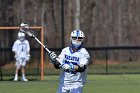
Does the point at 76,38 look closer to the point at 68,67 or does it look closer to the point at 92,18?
the point at 68,67

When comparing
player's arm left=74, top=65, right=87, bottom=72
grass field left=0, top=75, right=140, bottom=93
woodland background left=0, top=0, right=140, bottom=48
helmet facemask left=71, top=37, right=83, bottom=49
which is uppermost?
woodland background left=0, top=0, right=140, bottom=48

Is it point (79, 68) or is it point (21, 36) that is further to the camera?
point (21, 36)

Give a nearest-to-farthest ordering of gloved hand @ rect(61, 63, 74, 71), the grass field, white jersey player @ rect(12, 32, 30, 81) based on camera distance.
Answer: gloved hand @ rect(61, 63, 74, 71) < the grass field < white jersey player @ rect(12, 32, 30, 81)

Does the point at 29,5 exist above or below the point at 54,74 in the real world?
above

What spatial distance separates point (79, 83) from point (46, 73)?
1256 centimetres

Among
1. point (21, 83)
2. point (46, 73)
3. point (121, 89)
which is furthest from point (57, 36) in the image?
point (121, 89)

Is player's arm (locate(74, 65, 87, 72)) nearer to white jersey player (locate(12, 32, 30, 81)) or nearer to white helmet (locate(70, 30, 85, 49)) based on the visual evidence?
white helmet (locate(70, 30, 85, 49))

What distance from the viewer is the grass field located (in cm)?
1716

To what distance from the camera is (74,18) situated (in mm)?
28797

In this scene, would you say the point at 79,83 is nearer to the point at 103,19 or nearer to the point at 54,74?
the point at 54,74

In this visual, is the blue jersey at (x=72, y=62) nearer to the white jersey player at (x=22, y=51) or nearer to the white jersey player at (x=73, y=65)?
the white jersey player at (x=73, y=65)

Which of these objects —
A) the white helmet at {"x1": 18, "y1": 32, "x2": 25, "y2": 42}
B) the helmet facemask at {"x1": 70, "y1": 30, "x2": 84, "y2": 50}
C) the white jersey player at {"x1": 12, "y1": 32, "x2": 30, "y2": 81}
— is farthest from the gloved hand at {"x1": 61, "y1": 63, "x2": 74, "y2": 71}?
the white jersey player at {"x1": 12, "y1": 32, "x2": 30, "y2": 81}

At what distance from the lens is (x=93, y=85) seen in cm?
1872

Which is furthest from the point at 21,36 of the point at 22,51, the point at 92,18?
the point at 92,18
